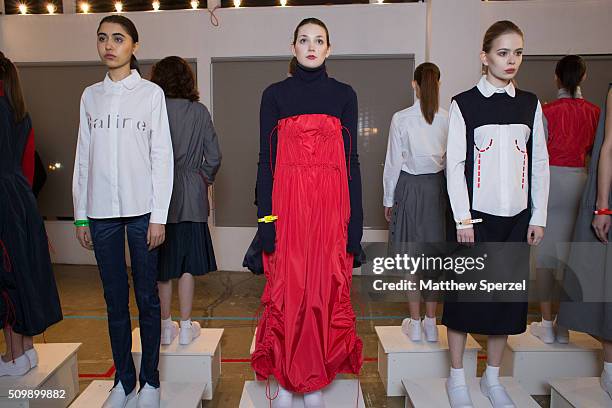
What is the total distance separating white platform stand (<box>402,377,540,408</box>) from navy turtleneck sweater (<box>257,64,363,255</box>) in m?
0.69

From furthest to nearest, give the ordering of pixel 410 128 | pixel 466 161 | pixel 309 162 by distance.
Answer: pixel 410 128 → pixel 466 161 → pixel 309 162

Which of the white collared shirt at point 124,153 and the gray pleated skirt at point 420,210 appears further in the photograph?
the gray pleated skirt at point 420,210

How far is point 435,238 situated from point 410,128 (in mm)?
619

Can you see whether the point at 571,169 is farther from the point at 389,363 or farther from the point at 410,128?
the point at 389,363

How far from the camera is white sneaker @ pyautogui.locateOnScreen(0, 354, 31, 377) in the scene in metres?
2.42

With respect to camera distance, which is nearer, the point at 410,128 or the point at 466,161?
the point at 466,161

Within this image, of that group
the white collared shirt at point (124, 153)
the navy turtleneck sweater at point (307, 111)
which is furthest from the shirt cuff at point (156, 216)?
the navy turtleneck sweater at point (307, 111)

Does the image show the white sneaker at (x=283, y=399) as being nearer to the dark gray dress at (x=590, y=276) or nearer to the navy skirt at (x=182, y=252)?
the navy skirt at (x=182, y=252)

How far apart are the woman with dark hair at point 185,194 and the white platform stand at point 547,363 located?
1.64 metres

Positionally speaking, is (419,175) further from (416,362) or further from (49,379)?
(49,379)

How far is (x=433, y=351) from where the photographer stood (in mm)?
2707

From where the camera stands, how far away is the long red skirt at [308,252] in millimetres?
2066

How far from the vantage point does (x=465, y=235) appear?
222 centimetres

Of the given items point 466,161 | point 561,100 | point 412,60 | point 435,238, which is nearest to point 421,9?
point 412,60
